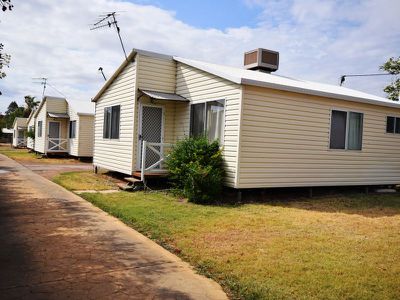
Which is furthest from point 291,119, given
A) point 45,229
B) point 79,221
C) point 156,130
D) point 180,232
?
point 45,229

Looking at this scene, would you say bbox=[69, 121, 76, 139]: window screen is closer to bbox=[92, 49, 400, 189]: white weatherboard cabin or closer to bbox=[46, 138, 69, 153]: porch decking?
bbox=[46, 138, 69, 153]: porch decking

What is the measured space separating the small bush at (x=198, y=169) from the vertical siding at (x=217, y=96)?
0.33 m

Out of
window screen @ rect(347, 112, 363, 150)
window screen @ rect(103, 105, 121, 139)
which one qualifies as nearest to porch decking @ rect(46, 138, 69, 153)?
window screen @ rect(103, 105, 121, 139)

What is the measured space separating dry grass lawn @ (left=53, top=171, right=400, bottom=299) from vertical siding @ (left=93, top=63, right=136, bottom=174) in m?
2.71

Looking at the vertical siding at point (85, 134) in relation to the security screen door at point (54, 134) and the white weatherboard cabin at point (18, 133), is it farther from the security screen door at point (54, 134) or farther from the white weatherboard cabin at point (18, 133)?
the white weatherboard cabin at point (18, 133)

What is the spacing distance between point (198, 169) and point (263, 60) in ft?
28.6

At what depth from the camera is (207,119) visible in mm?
11539

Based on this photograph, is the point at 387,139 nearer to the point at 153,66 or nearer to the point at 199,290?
the point at 153,66

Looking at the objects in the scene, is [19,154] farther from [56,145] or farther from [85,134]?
[85,134]

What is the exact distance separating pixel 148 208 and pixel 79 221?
1.72 meters

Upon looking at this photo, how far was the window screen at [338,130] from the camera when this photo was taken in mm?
12125

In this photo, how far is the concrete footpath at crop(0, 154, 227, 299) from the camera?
4.33m

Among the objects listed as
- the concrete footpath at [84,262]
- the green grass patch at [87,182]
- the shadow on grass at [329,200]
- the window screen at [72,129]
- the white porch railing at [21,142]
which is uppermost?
the window screen at [72,129]

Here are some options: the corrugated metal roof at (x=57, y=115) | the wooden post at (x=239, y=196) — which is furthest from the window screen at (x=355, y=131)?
the corrugated metal roof at (x=57, y=115)
